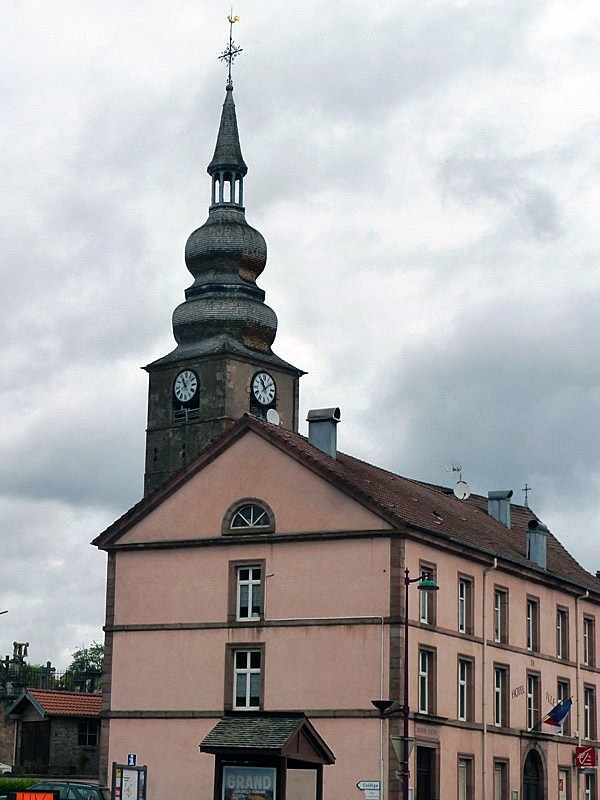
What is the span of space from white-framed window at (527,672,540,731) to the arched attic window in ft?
40.4

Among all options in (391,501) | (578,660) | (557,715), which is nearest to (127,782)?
(391,501)

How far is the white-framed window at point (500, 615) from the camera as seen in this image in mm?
62688

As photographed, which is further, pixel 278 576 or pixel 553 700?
pixel 553 700

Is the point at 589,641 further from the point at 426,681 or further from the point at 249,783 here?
the point at 249,783

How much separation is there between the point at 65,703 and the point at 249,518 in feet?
59.7

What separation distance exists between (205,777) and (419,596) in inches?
355

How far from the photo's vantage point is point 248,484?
5962 cm

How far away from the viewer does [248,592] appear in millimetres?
58938

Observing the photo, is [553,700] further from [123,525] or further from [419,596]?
[123,525]

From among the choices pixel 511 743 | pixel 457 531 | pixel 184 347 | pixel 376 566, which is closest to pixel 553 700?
pixel 511 743

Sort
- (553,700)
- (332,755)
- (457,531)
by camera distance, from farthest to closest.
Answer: (553,700) → (457,531) → (332,755)

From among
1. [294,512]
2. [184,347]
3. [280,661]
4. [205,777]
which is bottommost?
[205,777]

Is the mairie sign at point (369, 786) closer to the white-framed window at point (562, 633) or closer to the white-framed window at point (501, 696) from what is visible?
the white-framed window at point (501, 696)

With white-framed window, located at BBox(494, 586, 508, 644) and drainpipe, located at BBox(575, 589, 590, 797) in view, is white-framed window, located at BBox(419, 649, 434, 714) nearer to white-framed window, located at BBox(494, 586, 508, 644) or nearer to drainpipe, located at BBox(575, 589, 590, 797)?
white-framed window, located at BBox(494, 586, 508, 644)
